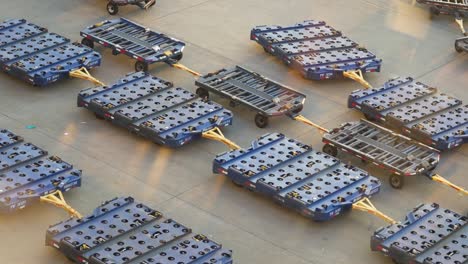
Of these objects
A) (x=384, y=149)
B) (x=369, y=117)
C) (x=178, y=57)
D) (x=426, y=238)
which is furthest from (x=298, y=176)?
(x=178, y=57)

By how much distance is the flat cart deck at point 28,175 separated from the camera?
92.6 feet

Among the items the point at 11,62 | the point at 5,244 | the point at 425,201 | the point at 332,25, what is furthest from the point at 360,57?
the point at 5,244

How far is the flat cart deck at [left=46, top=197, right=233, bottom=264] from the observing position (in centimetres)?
2623

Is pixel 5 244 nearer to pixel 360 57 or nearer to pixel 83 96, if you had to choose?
pixel 83 96

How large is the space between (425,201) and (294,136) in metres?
4.52

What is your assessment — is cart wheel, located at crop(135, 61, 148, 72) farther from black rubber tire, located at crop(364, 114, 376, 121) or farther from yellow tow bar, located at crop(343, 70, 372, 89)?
black rubber tire, located at crop(364, 114, 376, 121)

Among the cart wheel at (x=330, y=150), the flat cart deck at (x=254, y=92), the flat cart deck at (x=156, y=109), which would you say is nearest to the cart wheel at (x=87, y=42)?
the flat cart deck at (x=156, y=109)

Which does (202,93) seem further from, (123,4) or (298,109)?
(123,4)

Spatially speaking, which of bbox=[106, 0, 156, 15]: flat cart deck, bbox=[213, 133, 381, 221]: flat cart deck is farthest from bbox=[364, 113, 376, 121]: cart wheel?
bbox=[106, 0, 156, 15]: flat cart deck

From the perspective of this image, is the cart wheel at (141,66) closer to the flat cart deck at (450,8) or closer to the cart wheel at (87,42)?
the cart wheel at (87,42)

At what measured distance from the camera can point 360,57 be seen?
120ft

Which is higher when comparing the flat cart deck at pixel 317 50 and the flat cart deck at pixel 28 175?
the flat cart deck at pixel 317 50

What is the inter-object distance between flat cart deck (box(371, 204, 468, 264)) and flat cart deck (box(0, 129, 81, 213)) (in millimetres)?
7821

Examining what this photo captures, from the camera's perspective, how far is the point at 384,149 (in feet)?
103
